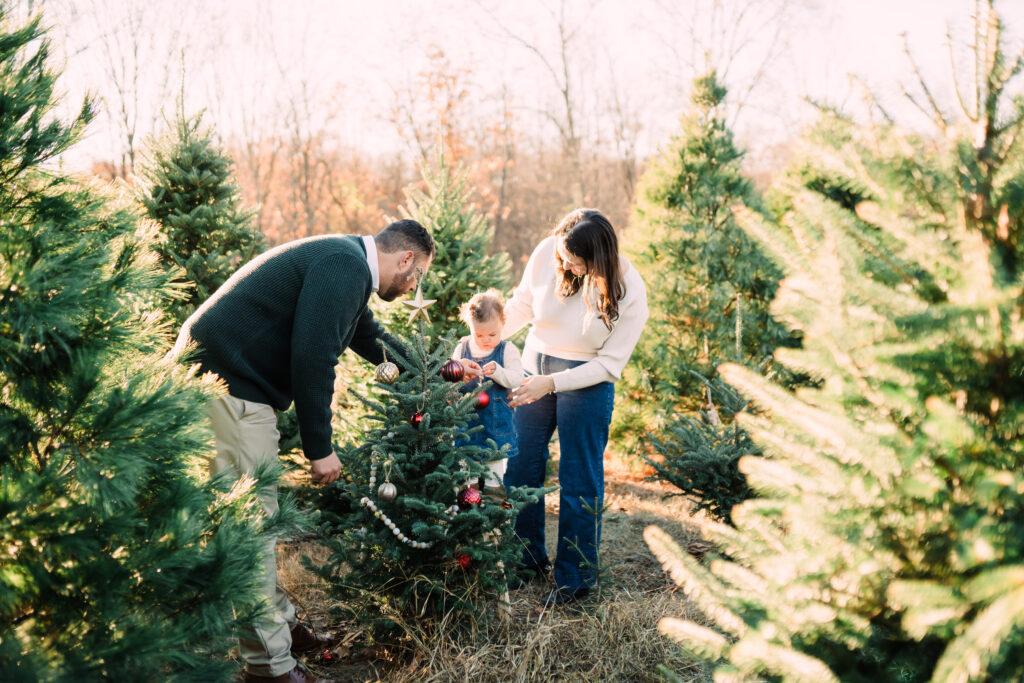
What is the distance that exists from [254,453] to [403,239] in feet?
4.35

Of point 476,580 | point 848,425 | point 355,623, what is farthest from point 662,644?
point 848,425

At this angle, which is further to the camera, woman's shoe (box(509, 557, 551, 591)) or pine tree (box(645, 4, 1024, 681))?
woman's shoe (box(509, 557, 551, 591))

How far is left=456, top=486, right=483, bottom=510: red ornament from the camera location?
3.07m

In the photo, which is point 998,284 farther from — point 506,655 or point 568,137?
point 568,137

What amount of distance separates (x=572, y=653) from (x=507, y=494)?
0.85m

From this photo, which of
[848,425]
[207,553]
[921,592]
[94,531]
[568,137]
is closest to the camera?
[921,592]

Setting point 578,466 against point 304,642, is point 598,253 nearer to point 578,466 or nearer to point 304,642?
point 578,466

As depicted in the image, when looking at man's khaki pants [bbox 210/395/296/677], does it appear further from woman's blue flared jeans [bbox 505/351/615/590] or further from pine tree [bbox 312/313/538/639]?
woman's blue flared jeans [bbox 505/351/615/590]

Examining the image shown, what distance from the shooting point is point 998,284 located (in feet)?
3.61

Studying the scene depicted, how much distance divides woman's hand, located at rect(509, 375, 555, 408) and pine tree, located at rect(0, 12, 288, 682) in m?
1.92

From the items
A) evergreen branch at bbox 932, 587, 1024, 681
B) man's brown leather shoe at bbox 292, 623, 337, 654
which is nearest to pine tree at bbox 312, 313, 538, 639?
man's brown leather shoe at bbox 292, 623, 337, 654

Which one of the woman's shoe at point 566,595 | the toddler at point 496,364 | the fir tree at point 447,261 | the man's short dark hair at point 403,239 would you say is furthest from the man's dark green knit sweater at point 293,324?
the fir tree at point 447,261

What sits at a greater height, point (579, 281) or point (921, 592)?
point (579, 281)

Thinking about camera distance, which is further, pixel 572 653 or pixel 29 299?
pixel 572 653
